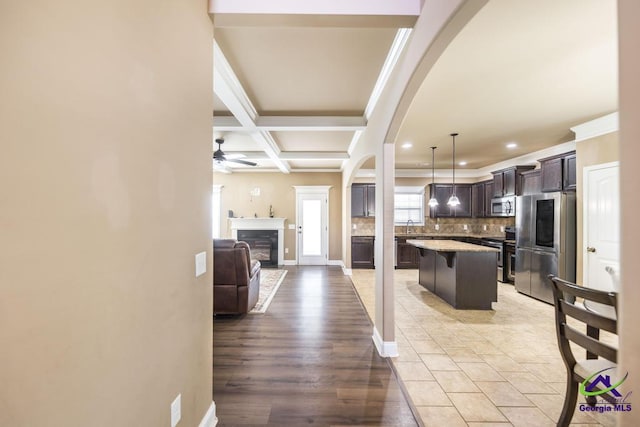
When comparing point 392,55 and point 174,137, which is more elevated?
point 392,55

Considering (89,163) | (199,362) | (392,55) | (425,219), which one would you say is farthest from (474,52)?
(425,219)

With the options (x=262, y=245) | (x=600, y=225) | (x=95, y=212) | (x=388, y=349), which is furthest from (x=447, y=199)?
(x=95, y=212)

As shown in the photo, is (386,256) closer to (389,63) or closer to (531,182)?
(389,63)

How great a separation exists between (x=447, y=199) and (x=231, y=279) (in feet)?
20.0

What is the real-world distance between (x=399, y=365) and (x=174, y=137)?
104 inches

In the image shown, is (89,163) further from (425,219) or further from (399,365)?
(425,219)

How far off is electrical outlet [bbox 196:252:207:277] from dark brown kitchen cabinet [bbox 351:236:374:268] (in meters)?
5.65

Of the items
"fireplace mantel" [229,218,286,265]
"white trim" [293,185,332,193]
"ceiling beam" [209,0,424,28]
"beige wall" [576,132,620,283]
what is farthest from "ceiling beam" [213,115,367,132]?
"fireplace mantel" [229,218,286,265]

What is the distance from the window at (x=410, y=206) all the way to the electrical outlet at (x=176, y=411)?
6.88 meters

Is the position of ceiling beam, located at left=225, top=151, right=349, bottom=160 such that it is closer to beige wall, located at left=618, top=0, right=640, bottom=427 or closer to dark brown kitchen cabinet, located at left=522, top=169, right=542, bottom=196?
dark brown kitchen cabinet, located at left=522, top=169, right=542, bottom=196

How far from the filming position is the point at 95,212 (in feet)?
2.77

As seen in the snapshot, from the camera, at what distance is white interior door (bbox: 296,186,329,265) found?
7.56 m

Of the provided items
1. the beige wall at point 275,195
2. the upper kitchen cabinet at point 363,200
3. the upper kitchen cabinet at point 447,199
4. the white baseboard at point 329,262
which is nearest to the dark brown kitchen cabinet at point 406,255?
the upper kitchen cabinet at point 447,199

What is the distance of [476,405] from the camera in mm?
1976
